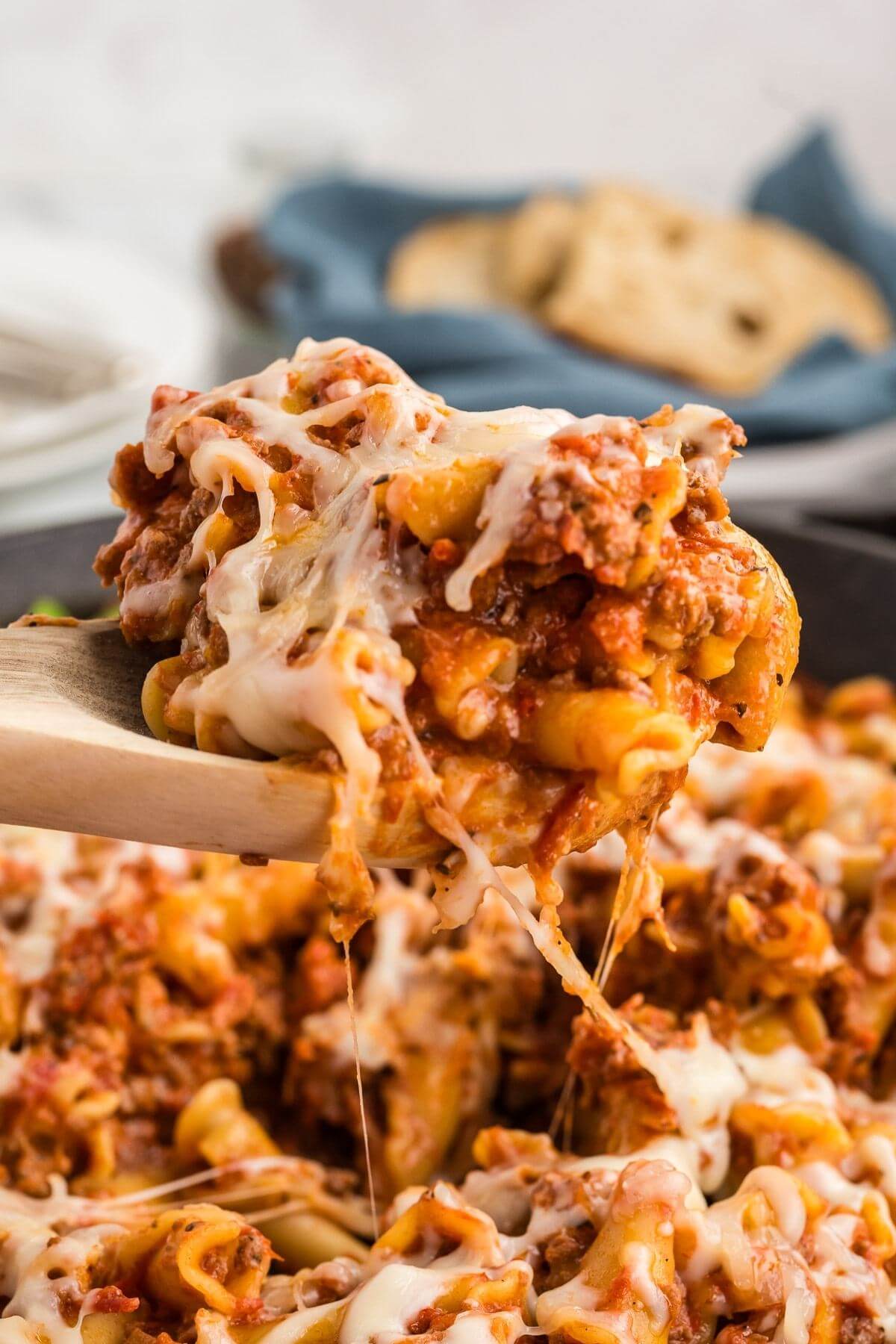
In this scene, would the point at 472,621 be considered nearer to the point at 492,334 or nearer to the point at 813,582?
the point at 813,582

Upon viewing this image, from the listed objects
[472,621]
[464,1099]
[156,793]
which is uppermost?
[472,621]

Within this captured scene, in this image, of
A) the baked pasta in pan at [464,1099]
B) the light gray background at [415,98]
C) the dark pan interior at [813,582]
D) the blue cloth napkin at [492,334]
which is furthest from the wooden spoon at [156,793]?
the light gray background at [415,98]

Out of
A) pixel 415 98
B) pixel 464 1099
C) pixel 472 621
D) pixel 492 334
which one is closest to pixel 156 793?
pixel 472 621

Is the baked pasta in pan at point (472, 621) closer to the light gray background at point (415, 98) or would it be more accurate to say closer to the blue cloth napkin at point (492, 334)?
the blue cloth napkin at point (492, 334)

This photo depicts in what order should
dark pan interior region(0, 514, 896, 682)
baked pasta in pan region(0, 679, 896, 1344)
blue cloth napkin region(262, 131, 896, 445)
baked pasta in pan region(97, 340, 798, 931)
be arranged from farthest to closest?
1. blue cloth napkin region(262, 131, 896, 445)
2. dark pan interior region(0, 514, 896, 682)
3. baked pasta in pan region(0, 679, 896, 1344)
4. baked pasta in pan region(97, 340, 798, 931)

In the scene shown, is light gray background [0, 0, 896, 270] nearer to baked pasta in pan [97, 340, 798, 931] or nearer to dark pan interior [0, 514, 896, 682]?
dark pan interior [0, 514, 896, 682]

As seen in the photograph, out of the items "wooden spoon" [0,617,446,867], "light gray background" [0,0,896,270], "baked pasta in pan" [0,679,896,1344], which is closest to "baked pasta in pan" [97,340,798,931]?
"wooden spoon" [0,617,446,867]

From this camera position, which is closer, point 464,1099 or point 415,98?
point 464,1099
